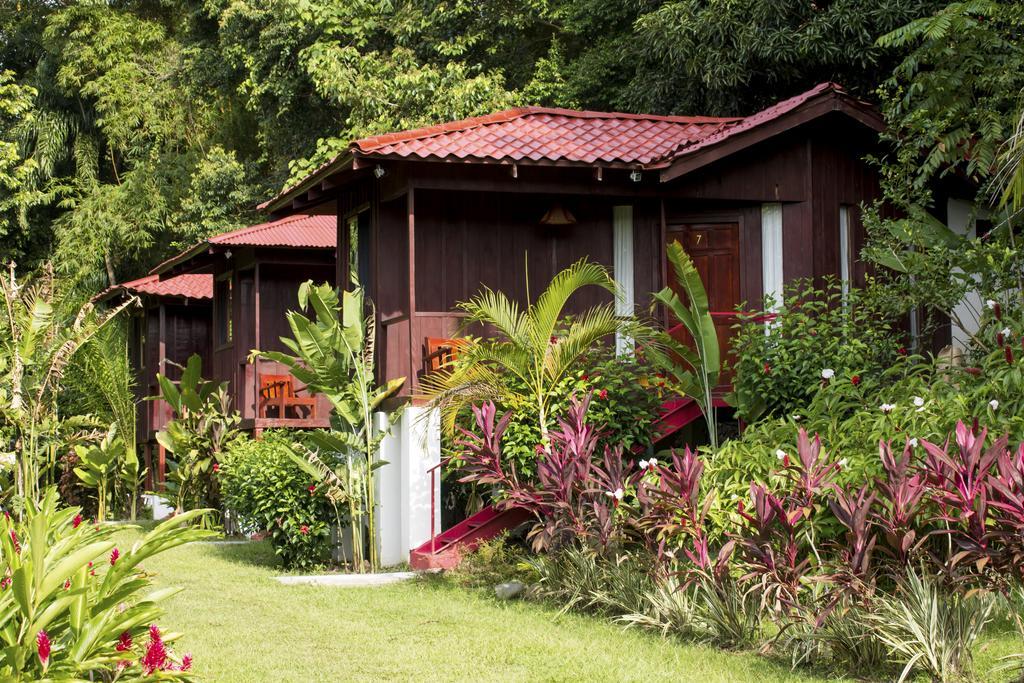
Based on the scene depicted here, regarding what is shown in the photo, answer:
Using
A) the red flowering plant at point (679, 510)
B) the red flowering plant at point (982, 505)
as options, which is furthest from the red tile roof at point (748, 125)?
the red flowering plant at point (982, 505)

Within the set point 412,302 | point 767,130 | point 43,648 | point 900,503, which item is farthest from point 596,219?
point 43,648

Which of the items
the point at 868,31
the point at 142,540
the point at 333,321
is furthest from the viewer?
the point at 868,31

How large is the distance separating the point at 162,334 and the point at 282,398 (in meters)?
7.36

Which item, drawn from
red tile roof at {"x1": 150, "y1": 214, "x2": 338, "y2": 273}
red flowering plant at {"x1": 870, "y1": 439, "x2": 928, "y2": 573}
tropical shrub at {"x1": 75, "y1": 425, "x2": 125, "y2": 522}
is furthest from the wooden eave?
tropical shrub at {"x1": 75, "y1": 425, "x2": 125, "y2": 522}

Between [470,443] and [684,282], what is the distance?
2852 millimetres

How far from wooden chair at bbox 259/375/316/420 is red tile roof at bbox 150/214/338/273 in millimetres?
2102

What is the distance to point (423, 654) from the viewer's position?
8031 mm

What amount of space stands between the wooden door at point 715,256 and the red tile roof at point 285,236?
19.6ft

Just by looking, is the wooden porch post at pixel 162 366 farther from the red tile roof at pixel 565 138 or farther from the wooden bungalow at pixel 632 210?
the wooden bungalow at pixel 632 210

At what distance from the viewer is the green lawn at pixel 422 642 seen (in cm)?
725

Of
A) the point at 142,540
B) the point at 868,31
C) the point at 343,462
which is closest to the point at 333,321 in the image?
the point at 343,462

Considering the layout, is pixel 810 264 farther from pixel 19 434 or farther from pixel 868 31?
pixel 19 434

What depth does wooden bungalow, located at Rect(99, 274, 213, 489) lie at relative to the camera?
998 inches

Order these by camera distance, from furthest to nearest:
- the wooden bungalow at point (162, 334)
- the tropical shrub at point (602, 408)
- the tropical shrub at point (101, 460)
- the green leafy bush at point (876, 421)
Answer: the wooden bungalow at point (162, 334) → the tropical shrub at point (101, 460) → the tropical shrub at point (602, 408) → the green leafy bush at point (876, 421)
